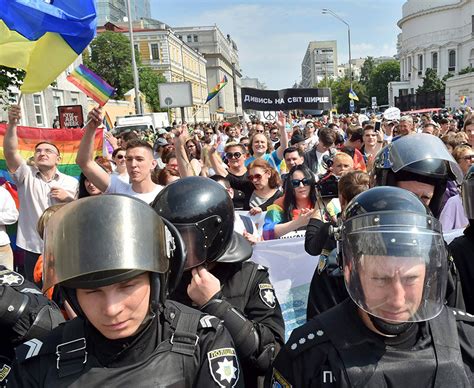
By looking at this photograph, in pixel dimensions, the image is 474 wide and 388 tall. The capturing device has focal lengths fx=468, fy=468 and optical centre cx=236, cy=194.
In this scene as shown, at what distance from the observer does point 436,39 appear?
4058 inches

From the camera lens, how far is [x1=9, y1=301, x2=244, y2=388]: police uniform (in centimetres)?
142

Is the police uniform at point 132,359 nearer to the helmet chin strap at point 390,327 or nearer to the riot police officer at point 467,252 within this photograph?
the helmet chin strap at point 390,327

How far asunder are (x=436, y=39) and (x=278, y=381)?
116 meters

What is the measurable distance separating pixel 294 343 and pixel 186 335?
0.36 m

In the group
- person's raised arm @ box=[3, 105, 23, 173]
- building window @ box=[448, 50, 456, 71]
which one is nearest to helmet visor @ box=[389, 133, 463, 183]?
person's raised arm @ box=[3, 105, 23, 173]

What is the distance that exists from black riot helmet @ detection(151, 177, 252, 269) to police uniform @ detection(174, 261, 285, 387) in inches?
4.0

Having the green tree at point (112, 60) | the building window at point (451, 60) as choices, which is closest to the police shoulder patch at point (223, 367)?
the green tree at point (112, 60)

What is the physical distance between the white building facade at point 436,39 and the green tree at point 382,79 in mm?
3671

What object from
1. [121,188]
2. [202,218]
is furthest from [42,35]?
[202,218]

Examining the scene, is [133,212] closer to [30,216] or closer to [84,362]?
[84,362]

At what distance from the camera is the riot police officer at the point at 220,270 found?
193cm

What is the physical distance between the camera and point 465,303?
6.95 feet

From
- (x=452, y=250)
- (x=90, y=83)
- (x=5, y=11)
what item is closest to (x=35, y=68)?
(x=5, y=11)

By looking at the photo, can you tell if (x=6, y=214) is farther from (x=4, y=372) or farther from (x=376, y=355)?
(x=376, y=355)
